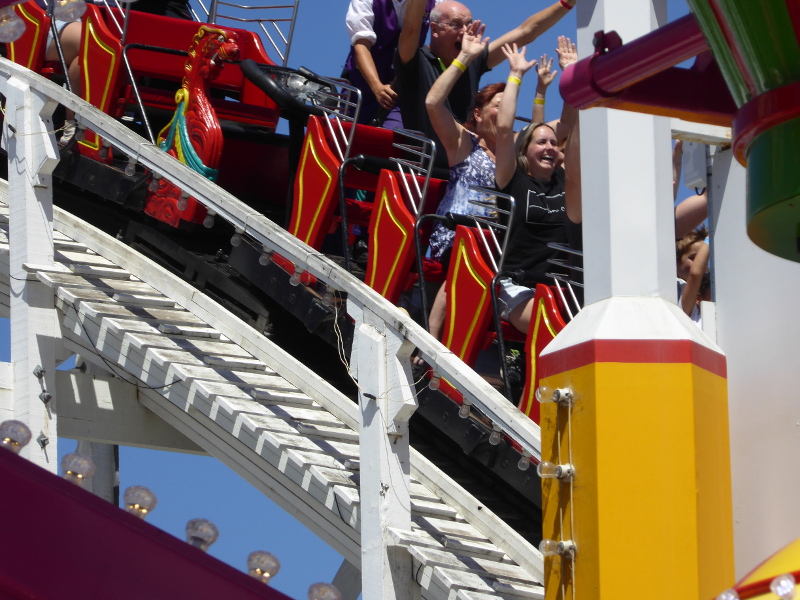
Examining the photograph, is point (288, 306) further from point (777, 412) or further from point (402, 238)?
point (777, 412)

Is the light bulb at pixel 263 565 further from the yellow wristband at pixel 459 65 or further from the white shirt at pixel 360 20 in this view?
the white shirt at pixel 360 20

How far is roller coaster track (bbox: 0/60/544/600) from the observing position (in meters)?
4.14

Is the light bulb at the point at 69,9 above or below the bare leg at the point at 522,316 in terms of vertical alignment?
below

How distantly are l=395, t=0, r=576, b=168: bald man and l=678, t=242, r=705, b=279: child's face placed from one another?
4.57 feet

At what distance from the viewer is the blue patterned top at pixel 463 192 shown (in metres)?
5.99

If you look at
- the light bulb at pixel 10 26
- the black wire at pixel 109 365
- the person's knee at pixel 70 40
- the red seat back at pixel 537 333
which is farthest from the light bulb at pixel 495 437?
the person's knee at pixel 70 40

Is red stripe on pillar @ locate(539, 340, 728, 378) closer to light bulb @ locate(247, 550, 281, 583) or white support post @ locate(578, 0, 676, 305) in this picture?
white support post @ locate(578, 0, 676, 305)

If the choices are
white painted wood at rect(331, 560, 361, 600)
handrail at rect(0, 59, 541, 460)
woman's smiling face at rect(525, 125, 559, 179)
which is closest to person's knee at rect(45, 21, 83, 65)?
handrail at rect(0, 59, 541, 460)

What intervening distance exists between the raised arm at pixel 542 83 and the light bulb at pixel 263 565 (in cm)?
534

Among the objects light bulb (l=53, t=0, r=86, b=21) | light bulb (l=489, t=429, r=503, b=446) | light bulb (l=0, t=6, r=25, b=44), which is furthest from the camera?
light bulb (l=489, t=429, r=503, b=446)

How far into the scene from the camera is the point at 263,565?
5.62ft

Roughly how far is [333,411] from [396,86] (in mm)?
2489

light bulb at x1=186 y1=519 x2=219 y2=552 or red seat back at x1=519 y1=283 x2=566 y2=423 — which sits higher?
red seat back at x1=519 y1=283 x2=566 y2=423

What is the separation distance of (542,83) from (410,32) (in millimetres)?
787
